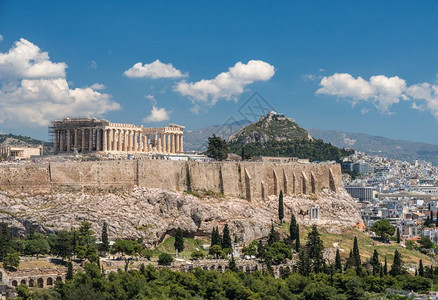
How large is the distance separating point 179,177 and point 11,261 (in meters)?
25.9

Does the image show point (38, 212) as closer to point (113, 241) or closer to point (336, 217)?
point (113, 241)

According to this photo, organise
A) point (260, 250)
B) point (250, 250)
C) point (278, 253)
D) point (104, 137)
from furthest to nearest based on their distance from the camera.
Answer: point (104, 137) → point (278, 253) → point (250, 250) → point (260, 250)

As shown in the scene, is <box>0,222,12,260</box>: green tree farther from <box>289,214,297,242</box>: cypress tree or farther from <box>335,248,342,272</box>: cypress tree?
<box>335,248,342,272</box>: cypress tree

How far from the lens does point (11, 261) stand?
2226 inches

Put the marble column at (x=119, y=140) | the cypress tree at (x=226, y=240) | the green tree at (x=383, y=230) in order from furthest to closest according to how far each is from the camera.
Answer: the green tree at (x=383, y=230) < the marble column at (x=119, y=140) < the cypress tree at (x=226, y=240)

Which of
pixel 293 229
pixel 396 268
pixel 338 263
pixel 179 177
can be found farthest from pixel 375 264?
pixel 179 177

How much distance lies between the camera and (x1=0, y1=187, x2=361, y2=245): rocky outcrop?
217 ft

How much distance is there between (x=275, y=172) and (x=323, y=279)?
83.9 ft

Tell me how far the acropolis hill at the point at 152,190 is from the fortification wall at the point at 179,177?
0.10m

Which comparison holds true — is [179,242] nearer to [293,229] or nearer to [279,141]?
[293,229]

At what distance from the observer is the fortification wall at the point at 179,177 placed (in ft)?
226

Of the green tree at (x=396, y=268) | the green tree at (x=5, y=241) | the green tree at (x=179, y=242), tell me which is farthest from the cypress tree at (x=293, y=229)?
the green tree at (x=5, y=241)

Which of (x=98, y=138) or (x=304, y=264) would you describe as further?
(x=98, y=138)

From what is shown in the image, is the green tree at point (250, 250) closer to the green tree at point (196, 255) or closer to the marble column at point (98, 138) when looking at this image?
the green tree at point (196, 255)
